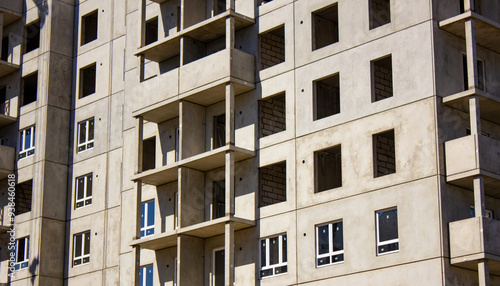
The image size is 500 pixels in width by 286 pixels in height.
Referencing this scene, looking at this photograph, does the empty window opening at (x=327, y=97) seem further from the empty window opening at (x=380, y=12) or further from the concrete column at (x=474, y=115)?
the concrete column at (x=474, y=115)

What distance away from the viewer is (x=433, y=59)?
38.2 m

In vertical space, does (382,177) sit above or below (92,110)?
below

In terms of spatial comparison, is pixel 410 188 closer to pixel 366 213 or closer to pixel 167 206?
pixel 366 213

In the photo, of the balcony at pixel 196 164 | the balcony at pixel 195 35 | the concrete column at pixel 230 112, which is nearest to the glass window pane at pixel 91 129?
the balcony at pixel 195 35

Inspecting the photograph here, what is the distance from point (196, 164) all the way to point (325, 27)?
8407 millimetres

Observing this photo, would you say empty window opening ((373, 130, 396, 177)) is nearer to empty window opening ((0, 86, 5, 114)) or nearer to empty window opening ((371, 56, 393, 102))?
empty window opening ((371, 56, 393, 102))

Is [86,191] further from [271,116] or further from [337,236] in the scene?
[337,236]

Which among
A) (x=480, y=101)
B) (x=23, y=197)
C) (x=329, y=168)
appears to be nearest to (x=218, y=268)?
(x=329, y=168)

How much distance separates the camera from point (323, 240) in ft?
133

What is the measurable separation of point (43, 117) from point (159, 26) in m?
9.99

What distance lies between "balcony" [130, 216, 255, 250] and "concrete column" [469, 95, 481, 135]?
10.7 meters

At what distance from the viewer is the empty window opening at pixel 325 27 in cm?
4350

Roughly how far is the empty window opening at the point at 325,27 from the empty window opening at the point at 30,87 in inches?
814

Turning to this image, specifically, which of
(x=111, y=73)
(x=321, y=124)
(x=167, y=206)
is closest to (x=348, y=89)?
(x=321, y=124)
